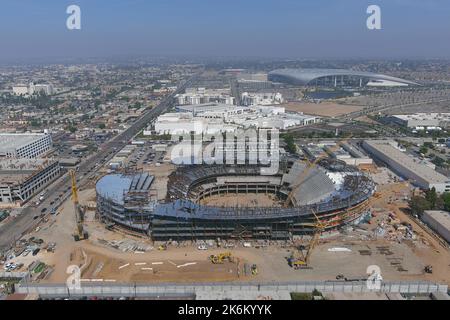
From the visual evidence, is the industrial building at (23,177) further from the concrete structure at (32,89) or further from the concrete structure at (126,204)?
the concrete structure at (32,89)

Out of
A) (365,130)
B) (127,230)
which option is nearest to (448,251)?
(127,230)

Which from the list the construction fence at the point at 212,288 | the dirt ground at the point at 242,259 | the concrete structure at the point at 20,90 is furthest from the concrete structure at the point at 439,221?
the concrete structure at the point at 20,90

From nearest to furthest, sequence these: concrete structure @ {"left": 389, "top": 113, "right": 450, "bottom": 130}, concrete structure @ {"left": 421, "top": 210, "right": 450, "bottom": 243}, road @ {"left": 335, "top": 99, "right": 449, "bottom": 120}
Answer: concrete structure @ {"left": 421, "top": 210, "right": 450, "bottom": 243}, concrete structure @ {"left": 389, "top": 113, "right": 450, "bottom": 130}, road @ {"left": 335, "top": 99, "right": 449, "bottom": 120}

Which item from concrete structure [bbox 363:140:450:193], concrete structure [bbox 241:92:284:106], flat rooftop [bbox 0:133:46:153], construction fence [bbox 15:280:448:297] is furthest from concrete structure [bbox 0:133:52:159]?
concrete structure [bbox 241:92:284:106]

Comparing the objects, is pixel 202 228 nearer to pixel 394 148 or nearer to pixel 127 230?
pixel 127 230

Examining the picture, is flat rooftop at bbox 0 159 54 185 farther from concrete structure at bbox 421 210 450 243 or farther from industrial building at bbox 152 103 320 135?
concrete structure at bbox 421 210 450 243

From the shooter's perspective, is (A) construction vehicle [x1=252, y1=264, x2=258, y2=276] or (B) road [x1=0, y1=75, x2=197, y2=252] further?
(B) road [x1=0, y1=75, x2=197, y2=252]

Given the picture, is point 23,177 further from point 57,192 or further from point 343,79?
point 343,79
